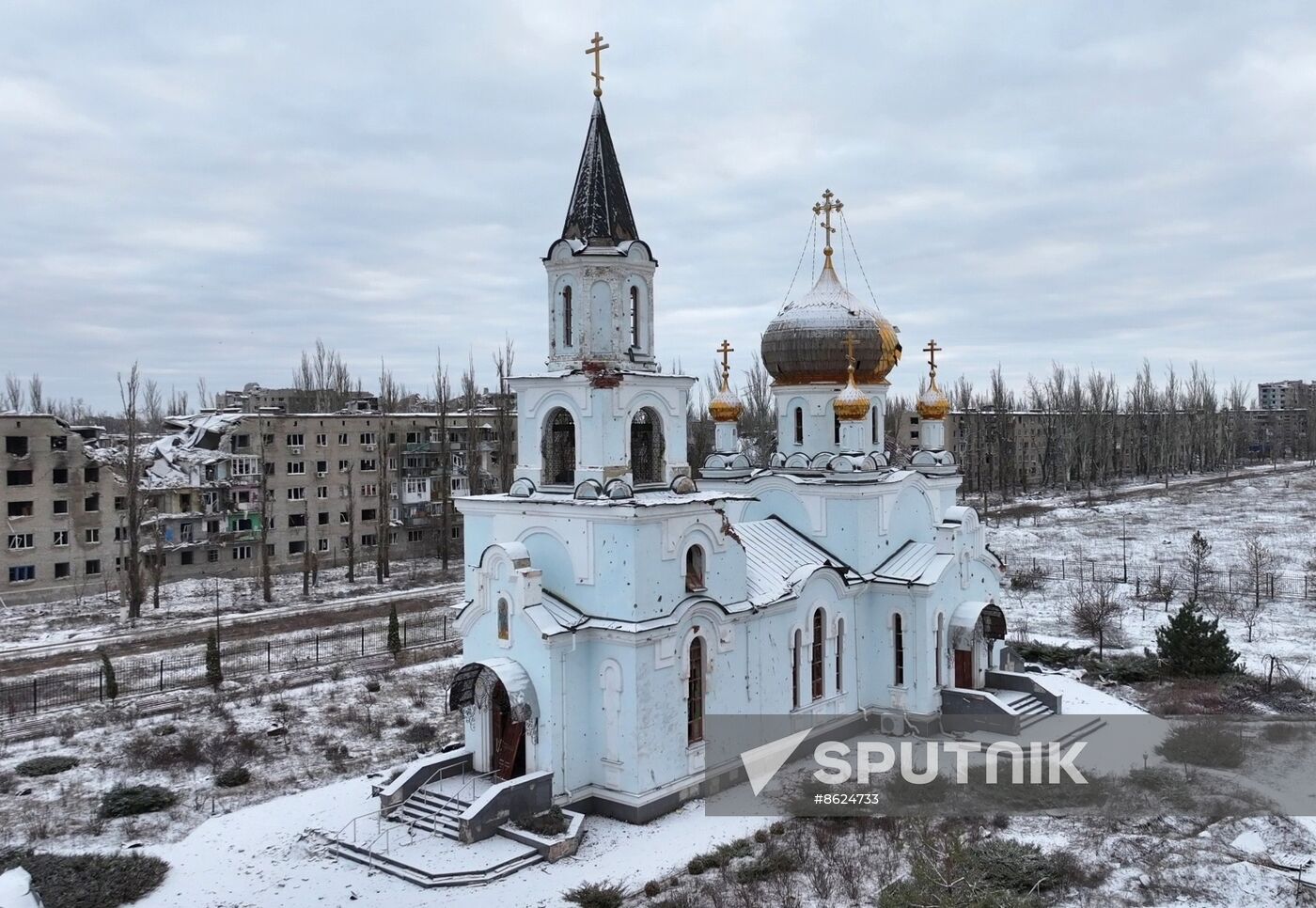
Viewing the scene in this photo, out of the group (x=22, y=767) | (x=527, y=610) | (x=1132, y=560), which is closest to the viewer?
(x=527, y=610)

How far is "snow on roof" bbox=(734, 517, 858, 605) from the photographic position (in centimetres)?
1667

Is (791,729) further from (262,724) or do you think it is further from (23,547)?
(23,547)

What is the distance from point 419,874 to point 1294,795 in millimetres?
12885

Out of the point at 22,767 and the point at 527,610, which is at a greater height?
the point at 527,610

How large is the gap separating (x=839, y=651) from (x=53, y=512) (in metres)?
29.1

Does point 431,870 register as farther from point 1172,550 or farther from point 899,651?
point 1172,550

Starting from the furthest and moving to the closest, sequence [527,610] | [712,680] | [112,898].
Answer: [712,680], [527,610], [112,898]

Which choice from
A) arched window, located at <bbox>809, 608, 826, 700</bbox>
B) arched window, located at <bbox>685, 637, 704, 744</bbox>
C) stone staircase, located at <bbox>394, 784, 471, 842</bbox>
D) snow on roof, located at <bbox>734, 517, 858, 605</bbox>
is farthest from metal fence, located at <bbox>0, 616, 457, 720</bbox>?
arched window, located at <bbox>685, 637, 704, 744</bbox>

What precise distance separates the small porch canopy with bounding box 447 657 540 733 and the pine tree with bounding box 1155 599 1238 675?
14918mm

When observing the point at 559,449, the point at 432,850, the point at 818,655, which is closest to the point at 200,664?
the point at 432,850

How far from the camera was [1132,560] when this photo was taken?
3722 cm

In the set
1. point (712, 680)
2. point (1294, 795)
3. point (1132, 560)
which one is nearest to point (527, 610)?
point (712, 680)

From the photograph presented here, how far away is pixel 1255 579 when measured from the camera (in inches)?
1225

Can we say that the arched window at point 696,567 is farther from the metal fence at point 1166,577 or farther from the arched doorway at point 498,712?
the metal fence at point 1166,577
